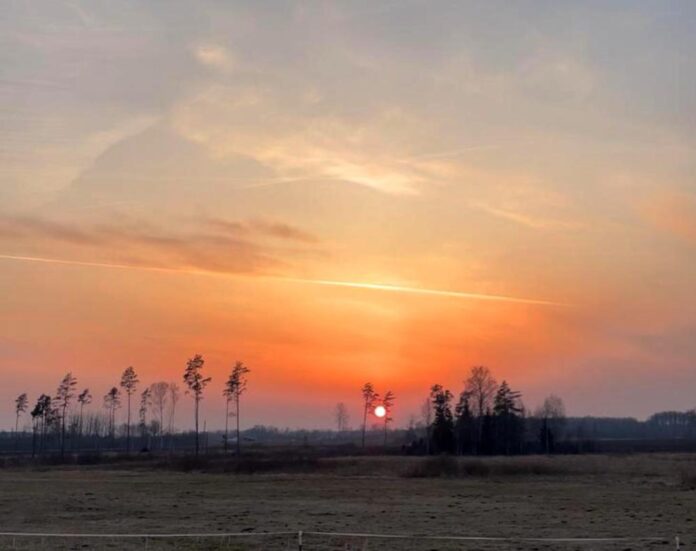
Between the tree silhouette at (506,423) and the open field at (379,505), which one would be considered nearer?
the open field at (379,505)

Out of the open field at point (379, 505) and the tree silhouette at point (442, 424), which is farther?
the tree silhouette at point (442, 424)

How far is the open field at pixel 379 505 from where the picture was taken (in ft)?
94.0

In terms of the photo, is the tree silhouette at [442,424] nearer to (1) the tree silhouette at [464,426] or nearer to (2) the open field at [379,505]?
(1) the tree silhouette at [464,426]

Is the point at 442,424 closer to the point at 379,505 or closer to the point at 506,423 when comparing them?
the point at 506,423

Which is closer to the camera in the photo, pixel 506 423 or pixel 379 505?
pixel 379 505

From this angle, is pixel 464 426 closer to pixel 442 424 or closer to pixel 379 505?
pixel 442 424

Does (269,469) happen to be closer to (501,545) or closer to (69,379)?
(501,545)

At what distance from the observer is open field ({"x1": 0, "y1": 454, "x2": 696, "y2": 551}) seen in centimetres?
2865

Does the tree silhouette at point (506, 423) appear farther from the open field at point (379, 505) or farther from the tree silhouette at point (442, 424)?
the open field at point (379, 505)

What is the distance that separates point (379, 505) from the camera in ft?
136

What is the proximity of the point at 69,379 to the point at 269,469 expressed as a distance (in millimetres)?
90933

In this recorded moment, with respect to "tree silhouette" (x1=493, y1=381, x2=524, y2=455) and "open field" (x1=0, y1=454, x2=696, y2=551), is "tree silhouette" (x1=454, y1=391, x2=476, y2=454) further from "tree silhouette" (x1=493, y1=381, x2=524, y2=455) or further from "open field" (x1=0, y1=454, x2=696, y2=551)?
"open field" (x1=0, y1=454, x2=696, y2=551)

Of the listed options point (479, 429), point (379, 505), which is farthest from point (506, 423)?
point (379, 505)

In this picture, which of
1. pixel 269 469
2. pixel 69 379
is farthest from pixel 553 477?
pixel 69 379
